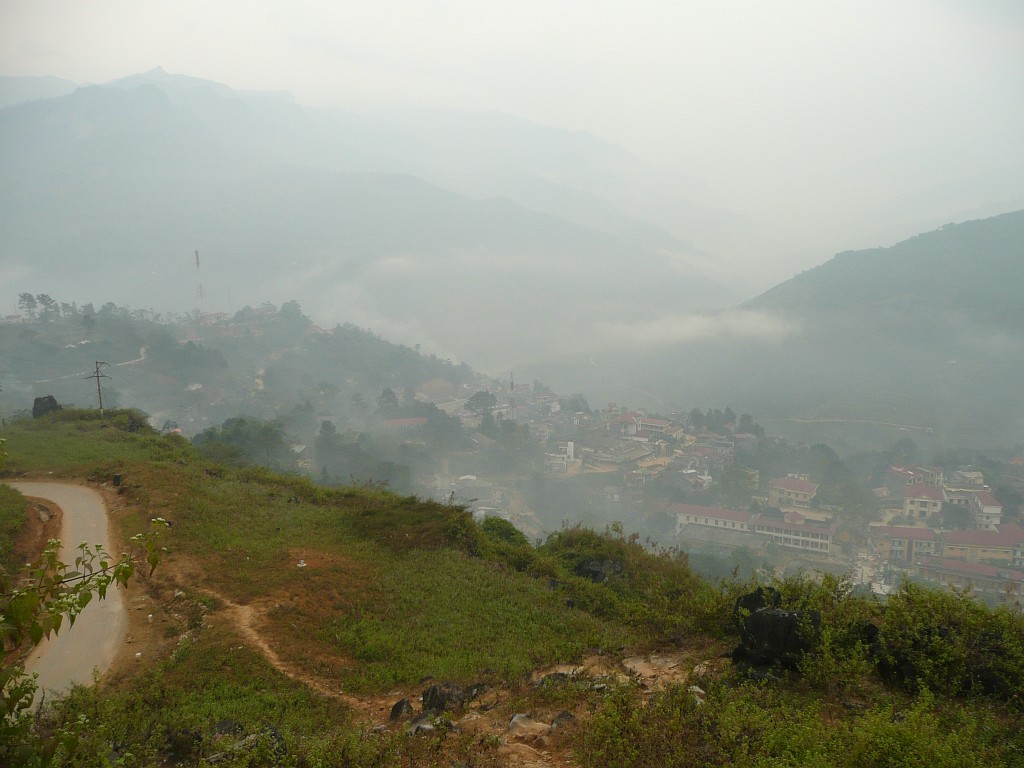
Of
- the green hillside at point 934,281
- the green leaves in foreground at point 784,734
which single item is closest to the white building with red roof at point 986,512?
the green leaves in foreground at point 784,734

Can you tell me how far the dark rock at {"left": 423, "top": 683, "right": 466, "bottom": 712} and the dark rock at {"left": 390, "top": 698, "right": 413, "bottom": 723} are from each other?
0.79 feet

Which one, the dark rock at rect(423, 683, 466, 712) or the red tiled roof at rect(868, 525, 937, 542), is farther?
the red tiled roof at rect(868, 525, 937, 542)

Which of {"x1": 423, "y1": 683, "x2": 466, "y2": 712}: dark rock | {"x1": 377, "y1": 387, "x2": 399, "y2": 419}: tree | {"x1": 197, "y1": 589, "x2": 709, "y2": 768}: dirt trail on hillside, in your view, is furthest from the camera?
{"x1": 377, "y1": 387, "x2": 399, "y2": 419}: tree

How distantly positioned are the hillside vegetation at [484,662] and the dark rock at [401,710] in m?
0.11

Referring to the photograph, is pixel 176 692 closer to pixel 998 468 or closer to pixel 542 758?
pixel 542 758

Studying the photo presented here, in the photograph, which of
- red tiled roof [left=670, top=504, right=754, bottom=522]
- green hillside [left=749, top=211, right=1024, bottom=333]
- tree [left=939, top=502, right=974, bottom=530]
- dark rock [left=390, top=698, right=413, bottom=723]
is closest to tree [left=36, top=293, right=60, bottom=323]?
red tiled roof [left=670, top=504, right=754, bottom=522]

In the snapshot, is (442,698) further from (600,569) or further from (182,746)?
(600,569)

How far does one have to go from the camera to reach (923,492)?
46.3 meters

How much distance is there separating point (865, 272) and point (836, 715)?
14150 centimetres

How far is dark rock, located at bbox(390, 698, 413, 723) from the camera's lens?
25.4 feet

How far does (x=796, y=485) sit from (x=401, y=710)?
50445mm

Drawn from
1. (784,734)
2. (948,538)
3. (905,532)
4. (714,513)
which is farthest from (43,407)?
(948,538)

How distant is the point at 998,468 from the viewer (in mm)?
55656

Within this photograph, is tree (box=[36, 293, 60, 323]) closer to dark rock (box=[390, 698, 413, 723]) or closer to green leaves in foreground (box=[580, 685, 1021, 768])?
dark rock (box=[390, 698, 413, 723])
